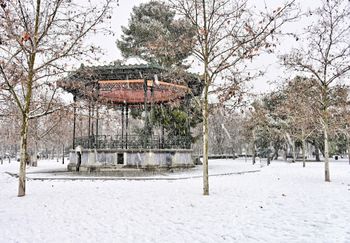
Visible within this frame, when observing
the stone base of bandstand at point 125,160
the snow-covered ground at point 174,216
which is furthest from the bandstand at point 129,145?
the snow-covered ground at point 174,216

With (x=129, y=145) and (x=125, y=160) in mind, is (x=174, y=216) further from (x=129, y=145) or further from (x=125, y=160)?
(x=129, y=145)

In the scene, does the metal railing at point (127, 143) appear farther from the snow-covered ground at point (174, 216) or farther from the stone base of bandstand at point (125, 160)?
the snow-covered ground at point (174, 216)

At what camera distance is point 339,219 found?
23.0ft

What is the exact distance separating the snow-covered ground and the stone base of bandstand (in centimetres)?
745

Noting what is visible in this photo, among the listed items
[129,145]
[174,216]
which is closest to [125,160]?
[129,145]

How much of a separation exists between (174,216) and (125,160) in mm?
12301

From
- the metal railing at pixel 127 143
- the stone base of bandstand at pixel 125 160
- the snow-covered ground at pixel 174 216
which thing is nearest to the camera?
the snow-covered ground at pixel 174 216

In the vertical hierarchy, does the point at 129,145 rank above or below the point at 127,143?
below

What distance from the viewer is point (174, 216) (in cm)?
762

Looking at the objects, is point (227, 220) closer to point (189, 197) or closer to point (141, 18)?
point (189, 197)

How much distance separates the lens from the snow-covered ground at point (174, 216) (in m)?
5.89

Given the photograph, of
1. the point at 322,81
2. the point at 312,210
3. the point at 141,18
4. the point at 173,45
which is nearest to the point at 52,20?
the point at 173,45

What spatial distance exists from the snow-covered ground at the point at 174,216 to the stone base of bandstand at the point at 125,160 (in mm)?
7451

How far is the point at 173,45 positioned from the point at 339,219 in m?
7.78
